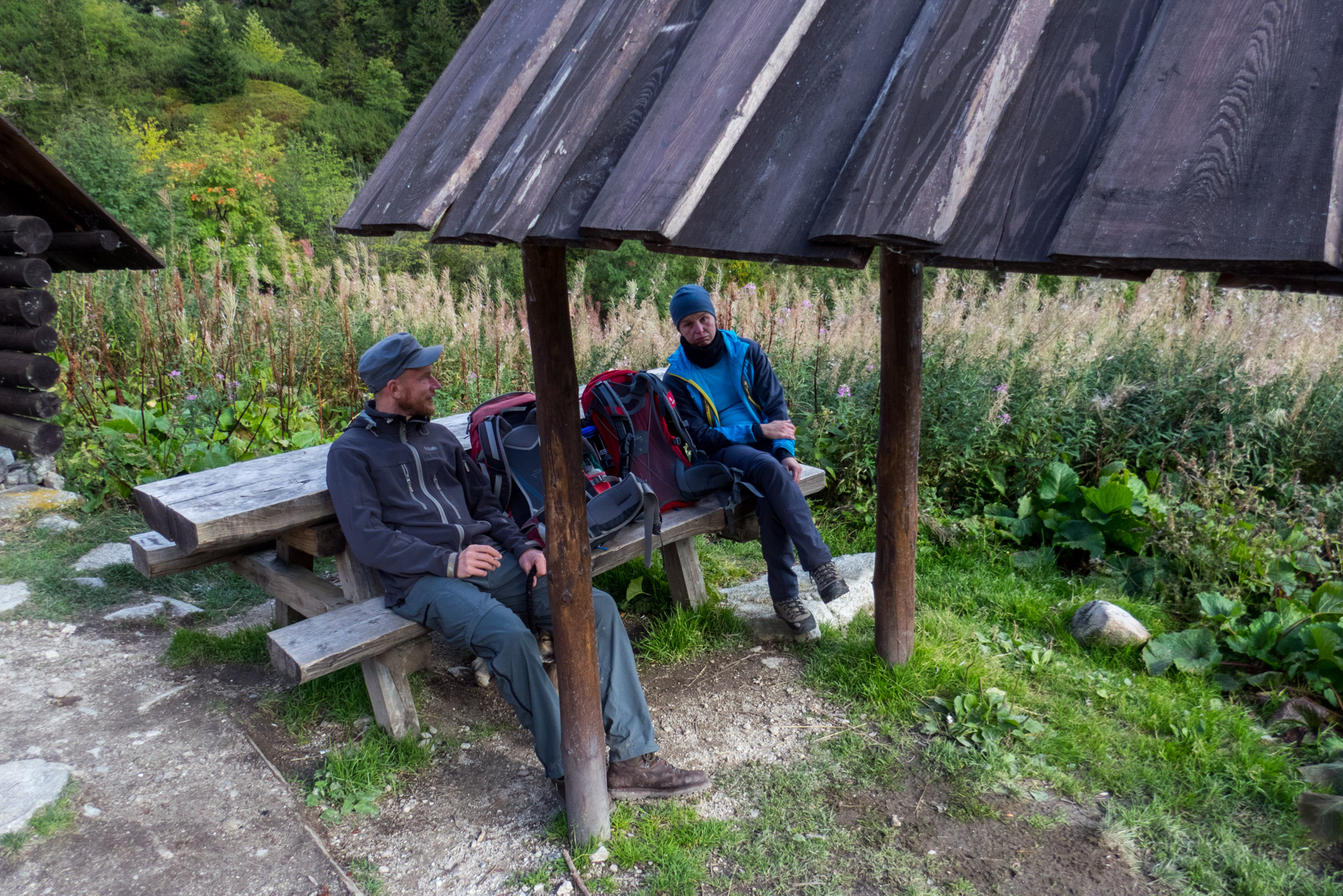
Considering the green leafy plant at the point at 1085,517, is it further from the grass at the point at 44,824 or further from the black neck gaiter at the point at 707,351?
the grass at the point at 44,824

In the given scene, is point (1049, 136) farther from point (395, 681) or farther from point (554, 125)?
point (395, 681)

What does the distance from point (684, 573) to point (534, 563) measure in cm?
112

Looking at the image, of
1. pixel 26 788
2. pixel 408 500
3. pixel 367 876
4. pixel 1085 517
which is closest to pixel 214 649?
pixel 26 788

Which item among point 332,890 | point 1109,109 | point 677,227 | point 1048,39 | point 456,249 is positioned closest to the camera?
point 1109,109

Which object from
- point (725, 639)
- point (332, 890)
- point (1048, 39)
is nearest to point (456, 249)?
point (725, 639)

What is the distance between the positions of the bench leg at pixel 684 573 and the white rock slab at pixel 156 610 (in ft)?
7.78

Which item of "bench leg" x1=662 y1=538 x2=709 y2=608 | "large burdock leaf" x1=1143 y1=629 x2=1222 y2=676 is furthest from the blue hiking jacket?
"large burdock leaf" x1=1143 y1=629 x2=1222 y2=676

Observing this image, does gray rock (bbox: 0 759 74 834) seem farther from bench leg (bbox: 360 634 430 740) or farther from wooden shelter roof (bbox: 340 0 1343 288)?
wooden shelter roof (bbox: 340 0 1343 288)

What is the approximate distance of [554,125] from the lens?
70.6 inches

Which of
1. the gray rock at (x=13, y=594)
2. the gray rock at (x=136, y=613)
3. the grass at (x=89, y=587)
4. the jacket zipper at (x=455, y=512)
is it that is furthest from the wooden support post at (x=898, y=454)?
the gray rock at (x=13, y=594)

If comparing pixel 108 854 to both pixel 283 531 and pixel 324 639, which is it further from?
pixel 283 531

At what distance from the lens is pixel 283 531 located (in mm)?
3242

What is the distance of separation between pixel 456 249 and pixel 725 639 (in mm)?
12907

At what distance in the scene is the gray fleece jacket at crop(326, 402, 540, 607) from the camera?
9.73ft
